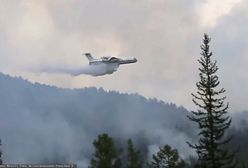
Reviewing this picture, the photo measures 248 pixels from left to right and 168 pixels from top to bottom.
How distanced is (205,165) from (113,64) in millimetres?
82837

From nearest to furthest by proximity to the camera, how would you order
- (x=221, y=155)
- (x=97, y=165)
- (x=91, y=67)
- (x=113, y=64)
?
(x=221, y=155), (x=97, y=165), (x=91, y=67), (x=113, y=64)

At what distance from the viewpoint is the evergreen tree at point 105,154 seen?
114625mm

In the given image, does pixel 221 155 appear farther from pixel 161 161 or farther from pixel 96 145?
pixel 161 161

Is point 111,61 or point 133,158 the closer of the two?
point 133,158

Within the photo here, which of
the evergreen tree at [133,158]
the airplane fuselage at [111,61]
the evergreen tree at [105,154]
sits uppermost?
the airplane fuselage at [111,61]

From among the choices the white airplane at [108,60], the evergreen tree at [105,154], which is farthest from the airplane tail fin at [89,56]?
the evergreen tree at [105,154]

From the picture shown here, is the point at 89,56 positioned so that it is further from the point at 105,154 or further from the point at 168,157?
the point at 105,154

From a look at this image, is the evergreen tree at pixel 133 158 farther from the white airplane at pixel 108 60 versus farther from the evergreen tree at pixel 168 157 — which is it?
the white airplane at pixel 108 60

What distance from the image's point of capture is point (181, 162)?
127 meters

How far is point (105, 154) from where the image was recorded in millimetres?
115188

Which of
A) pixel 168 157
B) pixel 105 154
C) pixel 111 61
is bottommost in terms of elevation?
pixel 105 154

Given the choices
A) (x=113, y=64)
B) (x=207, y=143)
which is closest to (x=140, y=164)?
(x=207, y=143)

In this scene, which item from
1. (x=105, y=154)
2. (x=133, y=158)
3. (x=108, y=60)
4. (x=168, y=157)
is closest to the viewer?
(x=105, y=154)

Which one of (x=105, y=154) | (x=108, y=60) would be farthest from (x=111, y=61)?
(x=105, y=154)
